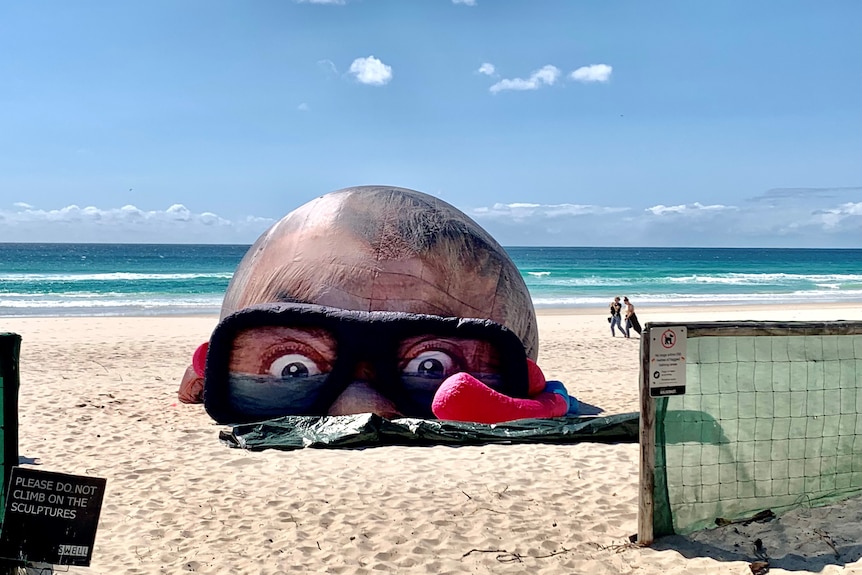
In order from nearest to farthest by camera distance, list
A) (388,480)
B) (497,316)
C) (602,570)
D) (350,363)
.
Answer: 1. (602,570)
2. (388,480)
3. (350,363)
4. (497,316)

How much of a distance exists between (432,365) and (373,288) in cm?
98

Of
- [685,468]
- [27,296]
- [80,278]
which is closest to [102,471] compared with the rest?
[685,468]

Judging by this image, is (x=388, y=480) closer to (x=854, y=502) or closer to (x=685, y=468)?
(x=685, y=468)

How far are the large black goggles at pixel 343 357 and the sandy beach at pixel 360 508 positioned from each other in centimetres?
68

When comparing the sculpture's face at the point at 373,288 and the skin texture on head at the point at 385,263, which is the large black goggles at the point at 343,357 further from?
the skin texture on head at the point at 385,263

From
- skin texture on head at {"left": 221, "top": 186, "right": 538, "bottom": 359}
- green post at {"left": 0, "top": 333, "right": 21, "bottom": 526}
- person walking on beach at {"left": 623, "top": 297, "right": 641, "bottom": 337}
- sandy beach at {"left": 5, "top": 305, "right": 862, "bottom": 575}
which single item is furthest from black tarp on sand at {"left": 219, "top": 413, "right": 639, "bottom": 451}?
person walking on beach at {"left": 623, "top": 297, "right": 641, "bottom": 337}

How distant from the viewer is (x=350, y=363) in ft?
25.4

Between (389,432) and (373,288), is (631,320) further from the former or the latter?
(389,432)

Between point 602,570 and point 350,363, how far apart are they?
3638 mm

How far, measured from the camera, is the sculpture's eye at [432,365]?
7738 millimetres

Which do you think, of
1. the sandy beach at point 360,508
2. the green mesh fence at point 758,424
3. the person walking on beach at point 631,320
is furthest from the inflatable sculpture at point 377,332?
the person walking on beach at point 631,320

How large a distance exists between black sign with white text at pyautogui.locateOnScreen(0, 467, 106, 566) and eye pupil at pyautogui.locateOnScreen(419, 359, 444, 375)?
15.1 feet

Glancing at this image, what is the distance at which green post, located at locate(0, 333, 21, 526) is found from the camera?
4121 millimetres

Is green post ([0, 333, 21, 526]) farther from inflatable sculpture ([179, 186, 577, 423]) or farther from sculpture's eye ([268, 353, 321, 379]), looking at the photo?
sculpture's eye ([268, 353, 321, 379])
